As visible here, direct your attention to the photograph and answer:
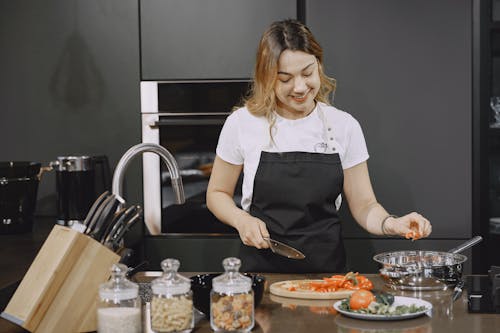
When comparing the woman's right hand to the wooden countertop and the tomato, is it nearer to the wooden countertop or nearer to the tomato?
the wooden countertop

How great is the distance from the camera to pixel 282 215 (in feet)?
7.75

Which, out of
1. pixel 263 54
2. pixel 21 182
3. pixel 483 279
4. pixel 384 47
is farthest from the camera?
pixel 384 47

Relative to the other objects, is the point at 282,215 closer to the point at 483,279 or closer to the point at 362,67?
the point at 483,279

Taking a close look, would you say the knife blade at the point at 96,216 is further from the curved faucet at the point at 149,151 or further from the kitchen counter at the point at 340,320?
the kitchen counter at the point at 340,320

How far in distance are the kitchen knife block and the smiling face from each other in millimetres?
891

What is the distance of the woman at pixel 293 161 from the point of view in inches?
89.4

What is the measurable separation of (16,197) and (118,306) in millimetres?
1544

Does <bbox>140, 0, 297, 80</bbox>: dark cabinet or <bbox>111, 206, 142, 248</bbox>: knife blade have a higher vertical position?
<bbox>140, 0, 297, 80</bbox>: dark cabinet

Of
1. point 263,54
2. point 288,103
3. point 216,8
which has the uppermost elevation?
point 216,8

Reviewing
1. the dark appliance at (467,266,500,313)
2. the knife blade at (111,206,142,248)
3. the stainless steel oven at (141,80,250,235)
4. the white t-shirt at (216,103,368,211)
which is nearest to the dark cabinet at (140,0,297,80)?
the stainless steel oven at (141,80,250,235)

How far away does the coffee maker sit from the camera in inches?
119

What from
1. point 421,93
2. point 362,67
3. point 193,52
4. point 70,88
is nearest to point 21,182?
point 70,88

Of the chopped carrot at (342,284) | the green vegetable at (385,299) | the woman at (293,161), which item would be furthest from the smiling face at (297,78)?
the green vegetable at (385,299)

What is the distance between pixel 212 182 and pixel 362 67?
3.24ft
